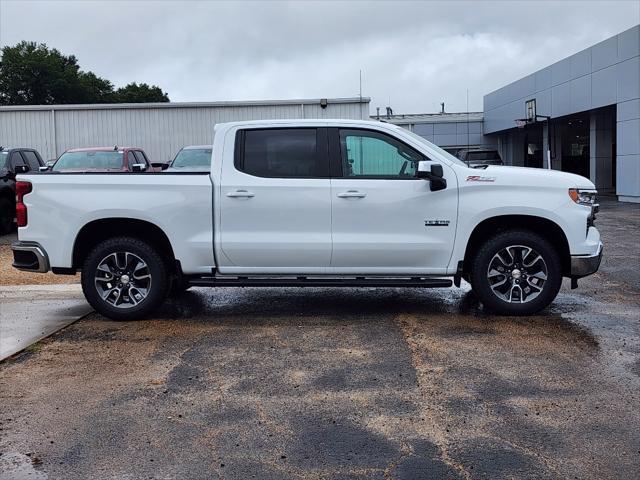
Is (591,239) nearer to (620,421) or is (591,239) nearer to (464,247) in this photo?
(464,247)

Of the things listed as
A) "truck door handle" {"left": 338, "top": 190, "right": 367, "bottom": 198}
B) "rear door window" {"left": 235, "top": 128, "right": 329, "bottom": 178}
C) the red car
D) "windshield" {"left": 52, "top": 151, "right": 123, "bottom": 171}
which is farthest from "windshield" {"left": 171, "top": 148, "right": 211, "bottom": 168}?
"truck door handle" {"left": 338, "top": 190, "right": 367, "bottom": 198}

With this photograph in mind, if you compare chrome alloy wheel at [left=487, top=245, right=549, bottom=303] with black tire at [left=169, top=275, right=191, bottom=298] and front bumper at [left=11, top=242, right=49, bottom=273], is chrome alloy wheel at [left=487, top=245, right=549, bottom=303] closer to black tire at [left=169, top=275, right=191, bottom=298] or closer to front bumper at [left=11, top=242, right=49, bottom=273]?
black tire at [left=169, top=275, right=191, bottom=298]

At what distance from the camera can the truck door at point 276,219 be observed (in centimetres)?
688

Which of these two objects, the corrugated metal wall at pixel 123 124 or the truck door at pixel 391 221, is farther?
the corrugated metal wall at pixel 123 124

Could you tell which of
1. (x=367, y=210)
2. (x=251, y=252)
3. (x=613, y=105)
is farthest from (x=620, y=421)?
(x=613, y=105)

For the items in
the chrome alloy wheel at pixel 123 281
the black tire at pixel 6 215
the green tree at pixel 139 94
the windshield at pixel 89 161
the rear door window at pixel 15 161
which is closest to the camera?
the chrome alloy wheel at pixel 123 281

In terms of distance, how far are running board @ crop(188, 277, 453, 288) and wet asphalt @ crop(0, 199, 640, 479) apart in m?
0.39

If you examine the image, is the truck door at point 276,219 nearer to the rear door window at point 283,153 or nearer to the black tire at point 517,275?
the rear door window at point 283,153

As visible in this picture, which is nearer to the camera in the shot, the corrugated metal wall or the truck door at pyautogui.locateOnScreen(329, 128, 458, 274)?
the truck door at pyautogui.locateOnScreen(329, 128, 458, 274)

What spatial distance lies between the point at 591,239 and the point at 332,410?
147 inches

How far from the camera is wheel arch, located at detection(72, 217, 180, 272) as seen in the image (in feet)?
23.3

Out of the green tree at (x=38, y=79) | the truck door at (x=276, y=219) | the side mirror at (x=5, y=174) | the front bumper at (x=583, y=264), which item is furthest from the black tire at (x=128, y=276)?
the green tree at (x=38, y=79)

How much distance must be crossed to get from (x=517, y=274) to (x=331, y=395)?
2933 mm

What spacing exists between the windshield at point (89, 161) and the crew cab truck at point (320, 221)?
27.4ft
